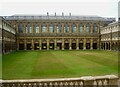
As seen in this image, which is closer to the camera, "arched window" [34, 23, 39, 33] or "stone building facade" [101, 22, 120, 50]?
"stone building facade" [101, 22, 120, 50]

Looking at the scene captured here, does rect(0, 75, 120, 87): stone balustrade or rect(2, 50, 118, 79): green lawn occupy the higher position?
rect(0, 75, 120, 87): stone balustrade

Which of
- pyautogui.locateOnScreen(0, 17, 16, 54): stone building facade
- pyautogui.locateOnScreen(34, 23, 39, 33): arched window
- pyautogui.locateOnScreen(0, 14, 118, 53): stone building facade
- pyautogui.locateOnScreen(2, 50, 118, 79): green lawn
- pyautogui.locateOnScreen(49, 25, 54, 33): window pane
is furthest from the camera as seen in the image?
pyautogui.locateOnScreen(49, 25, 54, 33): window pane

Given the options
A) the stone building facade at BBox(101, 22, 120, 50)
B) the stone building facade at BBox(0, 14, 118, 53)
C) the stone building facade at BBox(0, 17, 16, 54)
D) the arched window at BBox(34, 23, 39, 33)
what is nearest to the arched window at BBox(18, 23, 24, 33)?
the stone building facade at BBox(0, 14, 118, 53)

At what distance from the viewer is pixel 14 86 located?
11930 mm

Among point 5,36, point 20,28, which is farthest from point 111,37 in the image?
point 5,36

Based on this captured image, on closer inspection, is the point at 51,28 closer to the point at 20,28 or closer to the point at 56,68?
the point at 20,28

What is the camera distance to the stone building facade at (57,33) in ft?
331

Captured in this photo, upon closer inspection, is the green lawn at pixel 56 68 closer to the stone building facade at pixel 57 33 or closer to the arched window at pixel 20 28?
the stone building facade at pixel 57 33

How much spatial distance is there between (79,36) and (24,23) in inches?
872

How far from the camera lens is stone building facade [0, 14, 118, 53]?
331ft

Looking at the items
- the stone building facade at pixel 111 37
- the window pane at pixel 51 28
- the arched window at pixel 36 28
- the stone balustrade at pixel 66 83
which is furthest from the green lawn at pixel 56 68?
the window pane at pixel 51 28

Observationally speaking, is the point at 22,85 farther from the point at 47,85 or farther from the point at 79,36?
the point at 79,36

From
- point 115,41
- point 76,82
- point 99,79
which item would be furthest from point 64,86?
point 115,41

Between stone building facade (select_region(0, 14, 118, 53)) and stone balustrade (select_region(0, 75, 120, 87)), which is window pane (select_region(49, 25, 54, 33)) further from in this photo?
stone balustrade (select_region(0, 75, 120, 87))
